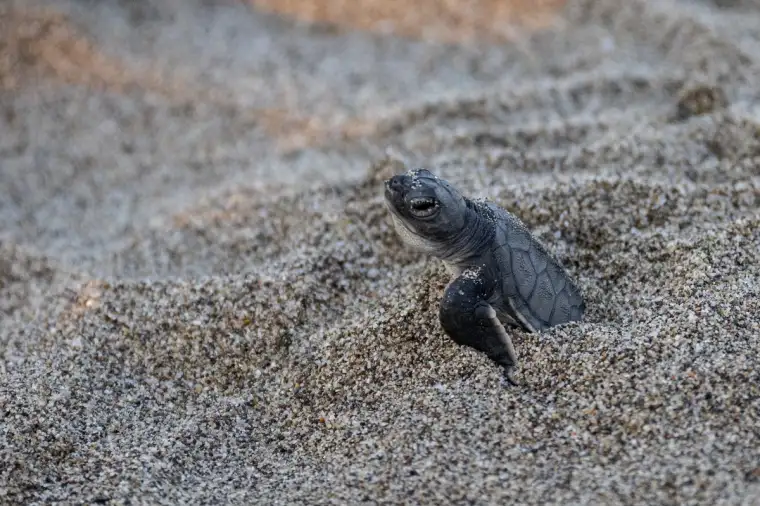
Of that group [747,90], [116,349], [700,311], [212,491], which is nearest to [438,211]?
[700,311]

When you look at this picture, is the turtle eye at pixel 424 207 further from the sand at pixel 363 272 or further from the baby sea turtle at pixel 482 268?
the sand at pixel 363 272

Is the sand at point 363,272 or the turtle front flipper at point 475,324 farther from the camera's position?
the turtle front flipper at point 475,324

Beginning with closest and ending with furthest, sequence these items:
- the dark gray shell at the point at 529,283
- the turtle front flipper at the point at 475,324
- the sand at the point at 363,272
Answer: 1. the sand at the point at 363,272
2. the turtle front flipper at the point at 475,324
3. the dark gray shell at the point at 529,283

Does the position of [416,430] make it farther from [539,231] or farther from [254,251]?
[254,251]

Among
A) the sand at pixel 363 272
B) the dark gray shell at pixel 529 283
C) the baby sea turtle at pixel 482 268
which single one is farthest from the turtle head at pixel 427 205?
the sand at pixel 363 272

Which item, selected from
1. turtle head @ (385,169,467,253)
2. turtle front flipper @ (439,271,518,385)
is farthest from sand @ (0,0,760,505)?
turtle head @ (385,169,467,253)

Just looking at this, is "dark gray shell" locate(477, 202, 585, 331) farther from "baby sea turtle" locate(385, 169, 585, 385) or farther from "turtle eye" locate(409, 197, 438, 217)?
"turtle eye" locate(409, 197, 438, 217)

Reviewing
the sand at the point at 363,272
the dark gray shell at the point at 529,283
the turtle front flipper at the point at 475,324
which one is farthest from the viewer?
the dark gray shell at the point at 529,283
